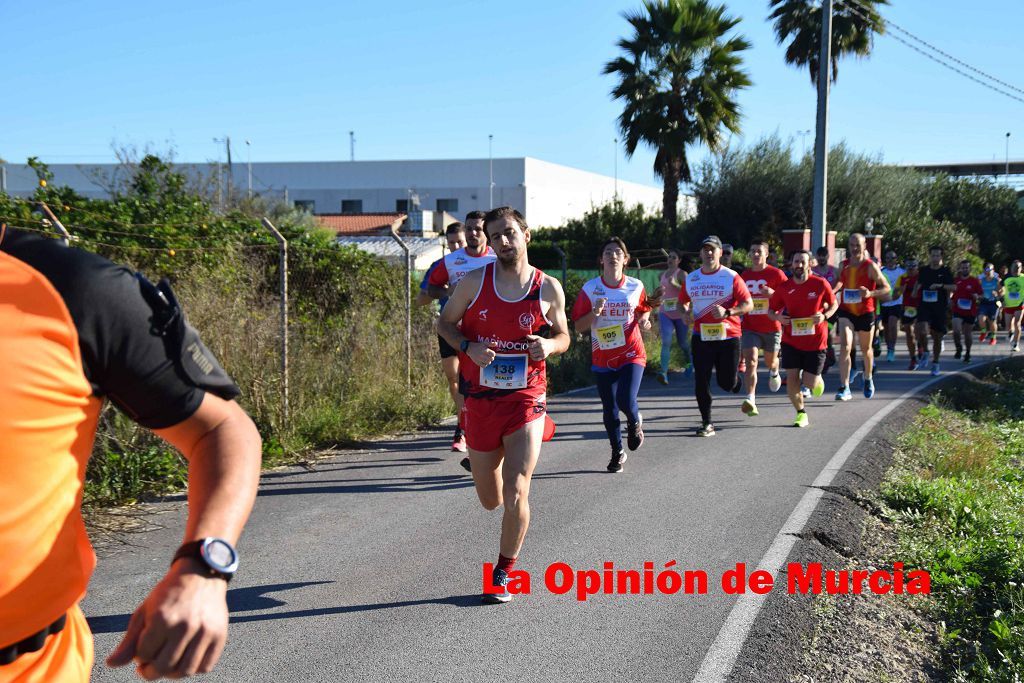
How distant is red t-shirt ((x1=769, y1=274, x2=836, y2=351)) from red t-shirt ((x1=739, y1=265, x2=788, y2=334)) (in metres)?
0.40

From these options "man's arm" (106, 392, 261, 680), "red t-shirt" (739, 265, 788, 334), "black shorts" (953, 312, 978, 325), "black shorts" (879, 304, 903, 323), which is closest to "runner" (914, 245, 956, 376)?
"black shorts" (879, 304, 903, 323)

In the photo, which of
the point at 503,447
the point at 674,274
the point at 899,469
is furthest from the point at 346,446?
the point at 674,274

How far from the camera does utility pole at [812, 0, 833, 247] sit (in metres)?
20.7

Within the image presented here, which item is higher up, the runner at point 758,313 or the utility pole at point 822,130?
the utility pole at point 822,130

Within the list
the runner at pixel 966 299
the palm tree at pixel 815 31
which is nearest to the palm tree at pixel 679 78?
the palm tree at pixel 815 31

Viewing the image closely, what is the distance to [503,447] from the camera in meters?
5.56

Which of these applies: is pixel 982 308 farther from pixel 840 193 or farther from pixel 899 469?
pixel 899 469

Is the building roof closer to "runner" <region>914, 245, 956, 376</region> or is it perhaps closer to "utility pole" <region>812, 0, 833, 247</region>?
"utility pole" <region>812, 0, 833, 247</region>

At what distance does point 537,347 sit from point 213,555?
13.1 feet

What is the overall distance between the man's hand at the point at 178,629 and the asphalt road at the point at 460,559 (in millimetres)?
2805

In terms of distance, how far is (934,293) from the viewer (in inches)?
725

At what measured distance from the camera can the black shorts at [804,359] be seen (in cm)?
1152

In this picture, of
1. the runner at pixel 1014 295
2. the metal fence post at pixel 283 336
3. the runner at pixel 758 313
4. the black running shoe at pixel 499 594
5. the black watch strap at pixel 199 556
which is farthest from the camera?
the runner at pixel 1014 295

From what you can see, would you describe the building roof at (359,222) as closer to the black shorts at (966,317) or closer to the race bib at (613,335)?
the black shorts at (966,317)
